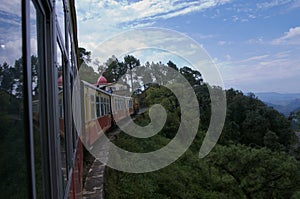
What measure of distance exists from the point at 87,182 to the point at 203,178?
25.0 ft

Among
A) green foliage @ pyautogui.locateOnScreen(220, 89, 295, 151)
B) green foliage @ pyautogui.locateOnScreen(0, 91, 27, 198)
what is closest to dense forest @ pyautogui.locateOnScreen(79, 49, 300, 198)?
green foliage @ pyautogui.locateOnScreen(220, 89, 295, 151)

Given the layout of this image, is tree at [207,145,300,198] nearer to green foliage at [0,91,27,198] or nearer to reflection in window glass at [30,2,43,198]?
reflection in window glass at [30,2,43,198]

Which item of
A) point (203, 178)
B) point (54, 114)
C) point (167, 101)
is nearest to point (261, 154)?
point (203, 178)

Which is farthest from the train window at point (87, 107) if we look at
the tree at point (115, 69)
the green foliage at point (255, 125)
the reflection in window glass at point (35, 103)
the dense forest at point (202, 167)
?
the green foliage at point (255, 125)

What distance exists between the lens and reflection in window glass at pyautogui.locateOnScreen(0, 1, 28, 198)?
0.41 metres

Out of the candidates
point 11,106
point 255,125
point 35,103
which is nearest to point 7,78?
point 11,106

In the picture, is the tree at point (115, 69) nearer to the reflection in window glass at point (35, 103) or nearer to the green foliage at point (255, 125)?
the green foliage at point (255, 125)

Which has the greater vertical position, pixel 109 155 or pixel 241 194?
pixel 109 155

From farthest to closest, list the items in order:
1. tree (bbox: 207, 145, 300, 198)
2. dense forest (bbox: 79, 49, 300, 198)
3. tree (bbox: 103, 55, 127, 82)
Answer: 1. tree (bbox: 103, 55, 127, 82)
2. tree (bbox: 207, 145, 300, 198)
3. dense forest (bbox: 79, 49, 300, 198)

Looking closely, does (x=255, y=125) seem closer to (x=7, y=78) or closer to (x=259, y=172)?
(x=259, y=172)

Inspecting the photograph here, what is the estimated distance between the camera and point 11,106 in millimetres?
444

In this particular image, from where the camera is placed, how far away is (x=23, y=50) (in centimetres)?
51

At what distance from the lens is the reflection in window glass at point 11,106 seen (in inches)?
16.3

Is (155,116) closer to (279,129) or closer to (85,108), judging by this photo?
(85,108)
